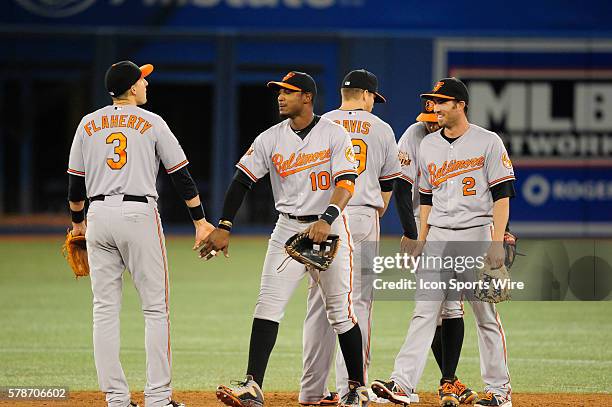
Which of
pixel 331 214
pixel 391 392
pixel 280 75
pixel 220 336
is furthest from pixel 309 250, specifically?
pixel 280 75

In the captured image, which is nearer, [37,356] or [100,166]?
[100,166]

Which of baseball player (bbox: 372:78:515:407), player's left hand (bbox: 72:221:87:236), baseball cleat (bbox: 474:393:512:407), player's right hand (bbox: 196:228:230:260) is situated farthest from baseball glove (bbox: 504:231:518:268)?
player's left hand (bbox: 72:221:87:236)

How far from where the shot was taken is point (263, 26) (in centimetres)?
2077

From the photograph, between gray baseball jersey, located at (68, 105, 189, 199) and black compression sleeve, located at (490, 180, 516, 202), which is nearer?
gray baseball jersey, located at (68, 105, 189, 199)

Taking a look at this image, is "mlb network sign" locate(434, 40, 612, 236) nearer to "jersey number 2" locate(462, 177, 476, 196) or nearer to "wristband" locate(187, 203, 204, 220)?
"jersey number 2" locate(462, 177, 476, 196)

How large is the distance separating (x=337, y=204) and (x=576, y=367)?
10.6 feet

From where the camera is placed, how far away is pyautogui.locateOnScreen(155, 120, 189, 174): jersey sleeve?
656 centimetres

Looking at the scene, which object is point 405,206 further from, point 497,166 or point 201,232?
point 201,232

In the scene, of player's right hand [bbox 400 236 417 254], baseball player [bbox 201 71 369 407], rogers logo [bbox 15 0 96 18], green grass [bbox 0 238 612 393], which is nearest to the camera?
baseball player [bbox 201 71 369 407]

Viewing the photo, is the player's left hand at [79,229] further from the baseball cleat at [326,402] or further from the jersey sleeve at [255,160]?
the baseball cleat at [326,402]

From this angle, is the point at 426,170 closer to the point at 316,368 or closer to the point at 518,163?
the point at 316,368

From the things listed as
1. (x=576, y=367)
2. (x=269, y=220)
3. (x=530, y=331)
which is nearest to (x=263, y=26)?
(x=269, y=220)

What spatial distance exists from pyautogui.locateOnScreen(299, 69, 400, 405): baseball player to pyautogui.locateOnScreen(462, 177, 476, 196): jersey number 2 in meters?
0.64

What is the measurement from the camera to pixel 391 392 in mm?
6602
